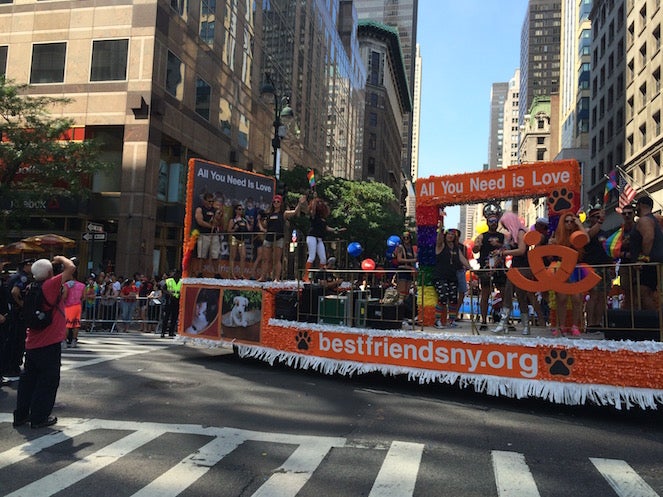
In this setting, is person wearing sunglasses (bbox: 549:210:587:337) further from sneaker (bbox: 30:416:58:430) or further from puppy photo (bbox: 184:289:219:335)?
sneaker (bbox: 30:416:58:430)

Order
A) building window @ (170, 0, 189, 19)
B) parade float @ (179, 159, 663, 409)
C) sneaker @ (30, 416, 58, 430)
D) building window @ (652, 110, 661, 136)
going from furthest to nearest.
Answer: building window @ (652, 110, 661, 136) → building window @ (170, 0, 189, 19) → parade float @ (179, 159, 663, 409) → sneaker @ (30, 416, 58, 430)

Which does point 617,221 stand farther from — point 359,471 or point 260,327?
point 359,471

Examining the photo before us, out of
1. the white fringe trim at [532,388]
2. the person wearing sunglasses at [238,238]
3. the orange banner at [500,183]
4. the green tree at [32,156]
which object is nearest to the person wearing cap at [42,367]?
the white fringe trim at [532,388]

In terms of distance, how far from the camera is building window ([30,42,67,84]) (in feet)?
81.0

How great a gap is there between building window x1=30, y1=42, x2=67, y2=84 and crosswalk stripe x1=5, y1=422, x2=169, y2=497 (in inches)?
938

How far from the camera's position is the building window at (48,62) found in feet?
81.0

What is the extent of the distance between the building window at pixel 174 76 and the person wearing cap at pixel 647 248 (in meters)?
22.3

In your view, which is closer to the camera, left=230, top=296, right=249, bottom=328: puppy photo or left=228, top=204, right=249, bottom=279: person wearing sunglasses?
left=230, top=296, right=249, bottom=328: puppy photo

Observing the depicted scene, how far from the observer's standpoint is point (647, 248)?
21.9 feet

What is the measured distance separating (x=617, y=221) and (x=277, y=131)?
3545 cm

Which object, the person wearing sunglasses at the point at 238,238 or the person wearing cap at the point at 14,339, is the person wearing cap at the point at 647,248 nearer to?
the person wearing sunglasses at the point at 238,238

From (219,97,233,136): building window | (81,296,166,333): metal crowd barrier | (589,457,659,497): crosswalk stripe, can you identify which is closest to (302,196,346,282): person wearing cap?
(589,457,659,497): crosswalk stripe

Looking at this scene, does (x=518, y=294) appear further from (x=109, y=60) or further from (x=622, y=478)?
(x=109, y=60)

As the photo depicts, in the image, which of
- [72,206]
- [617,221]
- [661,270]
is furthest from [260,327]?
[617,221]
